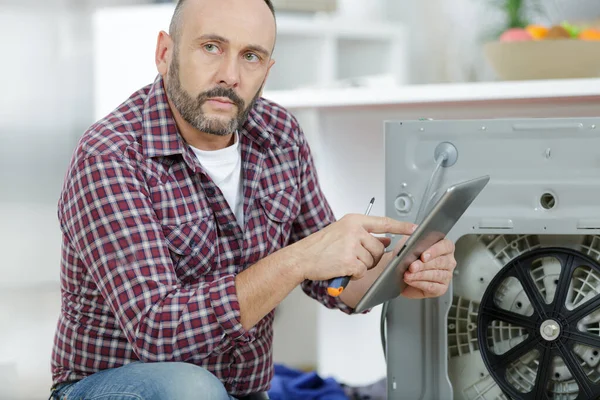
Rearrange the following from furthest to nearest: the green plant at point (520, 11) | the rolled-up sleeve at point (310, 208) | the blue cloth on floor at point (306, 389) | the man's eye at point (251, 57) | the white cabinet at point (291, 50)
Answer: the white cabinet at point (291, 50)
the green plant at point (520, 11)
the blue cloth on floor at point (306, 389)
the rolled-up sleeve at point (310, 208)
the man's eye at point (251, 57)

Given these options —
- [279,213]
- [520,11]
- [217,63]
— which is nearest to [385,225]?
[279,213]

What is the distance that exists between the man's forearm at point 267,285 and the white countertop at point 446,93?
54 cm

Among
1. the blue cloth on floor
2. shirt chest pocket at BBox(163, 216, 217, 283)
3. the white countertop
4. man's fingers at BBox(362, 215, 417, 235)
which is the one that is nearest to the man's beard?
shirt chest pocket at BBox(163, 216, 217, 283)

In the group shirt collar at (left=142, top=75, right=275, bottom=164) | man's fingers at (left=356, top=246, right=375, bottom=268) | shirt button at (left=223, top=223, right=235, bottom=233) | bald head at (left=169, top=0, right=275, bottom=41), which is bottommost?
man's fingers at (left=356, top=246, right=375, bottom=268)

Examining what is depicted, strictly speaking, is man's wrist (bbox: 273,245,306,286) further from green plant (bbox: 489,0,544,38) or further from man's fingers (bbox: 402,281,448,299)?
green plant (bbox: 489,0,544,38)

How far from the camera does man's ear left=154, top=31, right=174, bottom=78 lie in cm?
132

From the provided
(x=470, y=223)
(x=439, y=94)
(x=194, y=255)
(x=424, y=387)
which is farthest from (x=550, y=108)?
(x=194, y=255)

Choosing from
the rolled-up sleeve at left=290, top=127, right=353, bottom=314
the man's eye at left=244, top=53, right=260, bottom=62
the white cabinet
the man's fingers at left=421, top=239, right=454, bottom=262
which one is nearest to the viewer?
the man's fingers at left=421, top=239, right=454, bottom=262

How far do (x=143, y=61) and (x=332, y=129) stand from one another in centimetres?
74

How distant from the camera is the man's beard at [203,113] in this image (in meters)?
1.25

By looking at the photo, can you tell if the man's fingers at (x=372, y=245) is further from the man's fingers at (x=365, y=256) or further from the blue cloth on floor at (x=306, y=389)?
the blue cloth on floor at (x=306, y=389)

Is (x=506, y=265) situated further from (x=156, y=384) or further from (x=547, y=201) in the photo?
(x=156, y=384)

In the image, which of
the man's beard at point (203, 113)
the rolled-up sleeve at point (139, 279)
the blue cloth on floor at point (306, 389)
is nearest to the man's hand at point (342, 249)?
the rolled-up sleeve at point (139, 279)

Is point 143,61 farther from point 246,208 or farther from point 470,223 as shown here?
point 470,223
